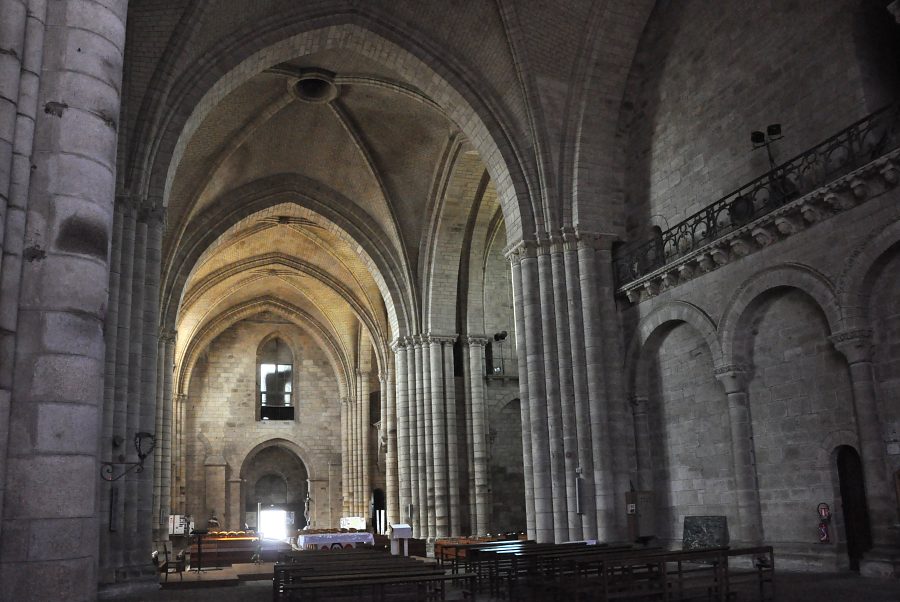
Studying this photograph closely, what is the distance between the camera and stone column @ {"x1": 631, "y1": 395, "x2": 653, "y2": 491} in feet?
54.2

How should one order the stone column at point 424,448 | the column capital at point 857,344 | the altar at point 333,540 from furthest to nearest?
the stone column at point 424,448 < the altar at point 333,540 < the column capital at point 857,344

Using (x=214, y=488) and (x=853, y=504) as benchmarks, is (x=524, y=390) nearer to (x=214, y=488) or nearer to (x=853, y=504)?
(x=853, y=504)

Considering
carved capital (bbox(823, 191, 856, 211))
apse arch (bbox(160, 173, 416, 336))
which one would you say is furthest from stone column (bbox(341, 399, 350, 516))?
carved capital (bbox(823, 191, 856, 211))

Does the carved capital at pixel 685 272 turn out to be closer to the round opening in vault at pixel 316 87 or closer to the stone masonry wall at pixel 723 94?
the stone masonry wall at pixel 723 94

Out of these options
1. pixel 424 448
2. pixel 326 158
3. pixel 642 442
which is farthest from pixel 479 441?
pixel 326 158

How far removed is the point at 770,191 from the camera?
44.3 ft

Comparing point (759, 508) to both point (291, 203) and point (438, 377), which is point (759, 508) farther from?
point (291, 203)

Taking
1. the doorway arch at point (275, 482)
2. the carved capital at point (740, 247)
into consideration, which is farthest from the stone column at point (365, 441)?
the carved capital at point (740, 247)

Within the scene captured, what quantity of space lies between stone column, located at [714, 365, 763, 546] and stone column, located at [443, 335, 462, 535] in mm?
11476

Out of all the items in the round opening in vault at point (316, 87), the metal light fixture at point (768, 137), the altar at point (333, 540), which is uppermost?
the round opening in vault at point (316, 87)

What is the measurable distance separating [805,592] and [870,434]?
2.71 m

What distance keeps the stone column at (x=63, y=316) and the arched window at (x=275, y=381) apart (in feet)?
115

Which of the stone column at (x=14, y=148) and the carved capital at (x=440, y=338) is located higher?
the carved capital at (x=440, y=338)

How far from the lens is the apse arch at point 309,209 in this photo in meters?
24.7
